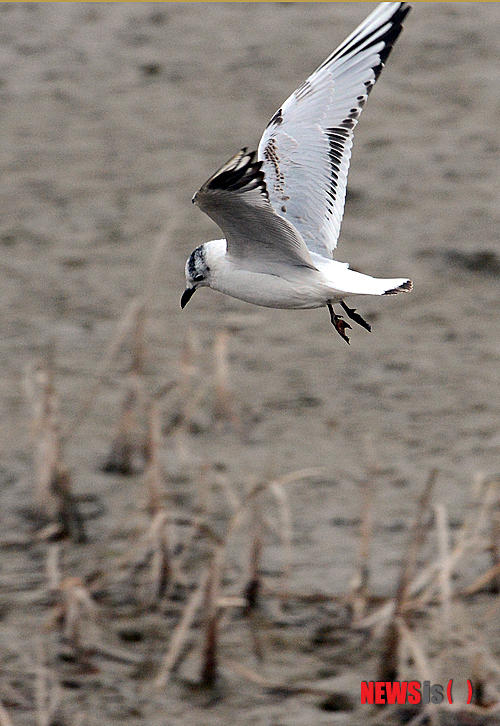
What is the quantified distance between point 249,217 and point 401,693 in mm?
3188

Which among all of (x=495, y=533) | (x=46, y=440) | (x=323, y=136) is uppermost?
(x=323, y=136)

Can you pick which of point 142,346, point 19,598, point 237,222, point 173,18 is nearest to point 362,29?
point 237,222

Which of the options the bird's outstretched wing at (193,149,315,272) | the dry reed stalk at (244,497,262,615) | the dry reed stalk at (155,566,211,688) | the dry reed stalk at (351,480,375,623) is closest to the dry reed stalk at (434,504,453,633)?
the dry reed stalk at (351,480,375,623)

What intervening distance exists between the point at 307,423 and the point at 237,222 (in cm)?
495

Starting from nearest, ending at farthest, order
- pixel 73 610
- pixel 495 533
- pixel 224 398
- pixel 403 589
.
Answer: pixel 403 589
pixel 73 610
pixel 495 533
pixel 224 398

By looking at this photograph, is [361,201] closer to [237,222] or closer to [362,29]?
[362,29]

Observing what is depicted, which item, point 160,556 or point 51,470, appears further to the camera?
point 51,470

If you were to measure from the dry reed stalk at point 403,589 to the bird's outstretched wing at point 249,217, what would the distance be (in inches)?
Answer: 64.9

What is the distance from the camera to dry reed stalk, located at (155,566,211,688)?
6.60 meters

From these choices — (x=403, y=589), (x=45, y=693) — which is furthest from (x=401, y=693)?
(x=45, y=693)

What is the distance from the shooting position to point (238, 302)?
10469mm

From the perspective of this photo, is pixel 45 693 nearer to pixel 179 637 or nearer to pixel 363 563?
pixel 179 637

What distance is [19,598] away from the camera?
7.78 metres

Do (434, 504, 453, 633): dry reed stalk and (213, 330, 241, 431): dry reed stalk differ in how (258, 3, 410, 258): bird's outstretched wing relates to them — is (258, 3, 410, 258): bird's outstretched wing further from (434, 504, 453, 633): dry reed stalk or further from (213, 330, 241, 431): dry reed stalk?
(213, 330, 241, 431): dry reed stalk
